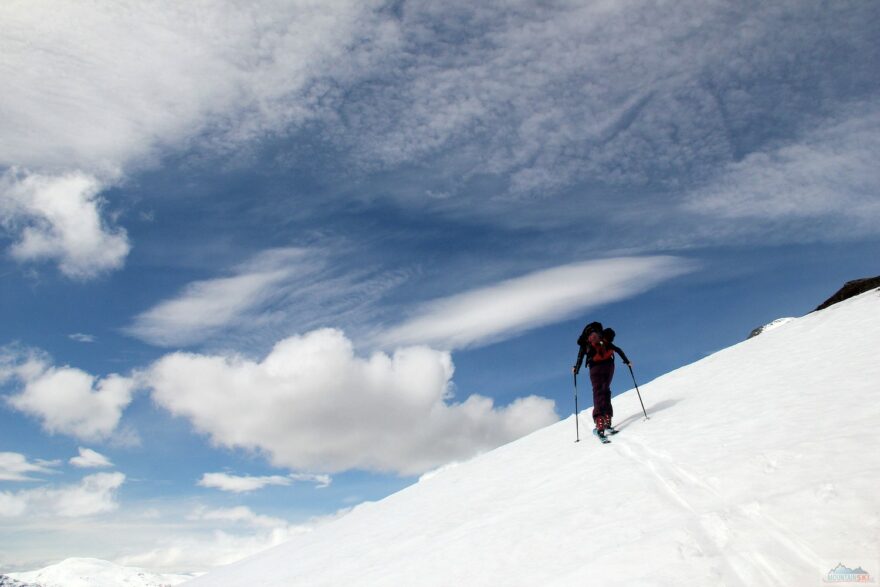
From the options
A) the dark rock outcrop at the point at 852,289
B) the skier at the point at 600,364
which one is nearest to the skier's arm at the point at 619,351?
the skier at the point at 600,364

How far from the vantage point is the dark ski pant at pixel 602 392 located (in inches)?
530

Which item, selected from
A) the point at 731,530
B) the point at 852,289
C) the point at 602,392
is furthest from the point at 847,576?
the point at 852,289

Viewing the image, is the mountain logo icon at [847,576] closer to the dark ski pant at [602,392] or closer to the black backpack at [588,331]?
the dark ski pant at [602,392]

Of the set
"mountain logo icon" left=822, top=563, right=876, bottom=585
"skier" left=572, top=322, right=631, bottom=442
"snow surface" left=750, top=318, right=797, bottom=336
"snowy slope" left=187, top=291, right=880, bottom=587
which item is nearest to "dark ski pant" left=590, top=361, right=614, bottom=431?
"skier" left=572, top=322, right=631, bottom=442

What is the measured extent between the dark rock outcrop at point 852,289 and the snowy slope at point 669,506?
32.6 ft

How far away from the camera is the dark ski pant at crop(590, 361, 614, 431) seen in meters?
13.5

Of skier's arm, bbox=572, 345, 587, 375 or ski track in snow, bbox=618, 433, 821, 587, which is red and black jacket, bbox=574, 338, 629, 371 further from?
ski track in snow, bbox=618, 433, 821, 587

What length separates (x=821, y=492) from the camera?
597 cm

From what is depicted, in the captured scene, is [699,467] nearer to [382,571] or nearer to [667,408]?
[382,571]

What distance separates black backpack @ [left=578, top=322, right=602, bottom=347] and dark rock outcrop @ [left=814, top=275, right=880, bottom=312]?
16155 millimetres

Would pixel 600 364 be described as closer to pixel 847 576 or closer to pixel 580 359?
pixel 580 359

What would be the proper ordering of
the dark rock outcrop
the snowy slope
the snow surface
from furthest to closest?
the snow surface, the dark rock outcrop, the snowy slope

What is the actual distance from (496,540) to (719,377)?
11.9 m

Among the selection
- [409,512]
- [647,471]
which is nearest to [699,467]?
[647,471]
